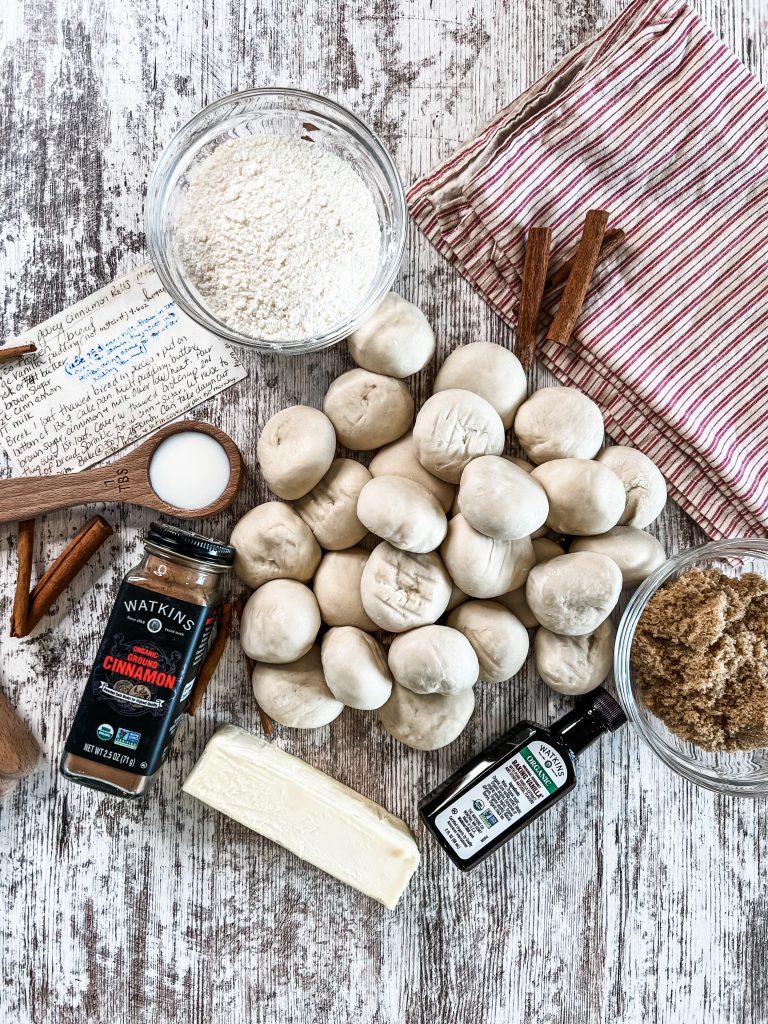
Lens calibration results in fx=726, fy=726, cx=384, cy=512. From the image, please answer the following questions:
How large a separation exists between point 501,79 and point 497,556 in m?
0.64

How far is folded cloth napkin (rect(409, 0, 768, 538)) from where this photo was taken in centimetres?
88

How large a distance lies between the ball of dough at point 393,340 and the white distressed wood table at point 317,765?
0.25 ft

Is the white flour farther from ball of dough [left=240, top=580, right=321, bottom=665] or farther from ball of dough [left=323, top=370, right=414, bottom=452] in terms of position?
ball of dough [left=240, top=580, right=321, bottom=665]

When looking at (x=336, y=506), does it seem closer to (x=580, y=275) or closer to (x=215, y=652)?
(x=215, y=652)

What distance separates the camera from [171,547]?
33.3 inches

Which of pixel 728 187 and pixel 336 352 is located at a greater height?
pixel 728 187

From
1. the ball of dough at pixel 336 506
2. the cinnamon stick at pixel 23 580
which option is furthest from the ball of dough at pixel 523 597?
the cinnamon stick at pixel 23 580

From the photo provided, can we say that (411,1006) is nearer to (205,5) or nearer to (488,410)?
(488,410)

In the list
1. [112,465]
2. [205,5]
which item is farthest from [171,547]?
[205,5]

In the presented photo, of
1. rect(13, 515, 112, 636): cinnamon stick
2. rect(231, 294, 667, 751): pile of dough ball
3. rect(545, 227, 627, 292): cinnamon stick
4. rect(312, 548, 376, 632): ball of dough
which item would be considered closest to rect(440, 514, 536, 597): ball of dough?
rect(231, 294, 667, 751): pile of dough ball

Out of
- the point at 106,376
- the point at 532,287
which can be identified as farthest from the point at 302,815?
the point at 532,287

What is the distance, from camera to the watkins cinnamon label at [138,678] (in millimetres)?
851

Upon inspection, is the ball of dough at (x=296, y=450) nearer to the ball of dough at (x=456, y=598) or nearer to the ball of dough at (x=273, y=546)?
the ball of dough at (x=273, y=546)

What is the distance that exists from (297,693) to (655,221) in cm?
75
